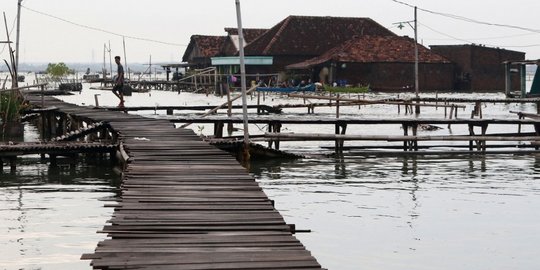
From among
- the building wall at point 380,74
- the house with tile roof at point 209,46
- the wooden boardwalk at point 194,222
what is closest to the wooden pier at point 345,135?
the wooden boardwalk at point 194,222

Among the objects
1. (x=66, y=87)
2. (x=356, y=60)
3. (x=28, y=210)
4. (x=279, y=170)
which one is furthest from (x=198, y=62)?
(x=28, y=210)

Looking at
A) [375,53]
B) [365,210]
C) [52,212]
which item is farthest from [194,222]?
[375,53]

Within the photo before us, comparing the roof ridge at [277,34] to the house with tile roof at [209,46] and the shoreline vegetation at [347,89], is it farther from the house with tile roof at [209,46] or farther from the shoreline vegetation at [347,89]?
the shoreline vegetation at [347,89]

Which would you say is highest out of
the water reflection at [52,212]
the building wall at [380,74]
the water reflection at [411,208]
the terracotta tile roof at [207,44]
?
the terracotta tile roof at [207,44]

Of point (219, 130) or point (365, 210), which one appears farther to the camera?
point (219, 130)

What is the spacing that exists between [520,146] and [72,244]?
1769cm

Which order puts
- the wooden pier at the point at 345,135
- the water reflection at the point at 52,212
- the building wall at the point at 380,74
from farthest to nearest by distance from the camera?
the building wall at the point at 380,74 < the wooden pier at the point at 345,135 < the water reflection at the point at 52,212

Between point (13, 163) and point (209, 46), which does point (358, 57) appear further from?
point (13, 163)

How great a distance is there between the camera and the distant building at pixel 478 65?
2817 inches

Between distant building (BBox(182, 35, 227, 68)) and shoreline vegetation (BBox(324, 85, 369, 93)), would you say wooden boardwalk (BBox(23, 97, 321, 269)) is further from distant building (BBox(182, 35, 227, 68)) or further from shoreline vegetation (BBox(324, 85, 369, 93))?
distant building (BBox(182, 35, 227, 68))

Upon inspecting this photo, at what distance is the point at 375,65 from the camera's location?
2621 inches

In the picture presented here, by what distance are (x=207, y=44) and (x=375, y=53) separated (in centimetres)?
1857

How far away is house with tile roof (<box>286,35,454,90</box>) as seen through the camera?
216ft

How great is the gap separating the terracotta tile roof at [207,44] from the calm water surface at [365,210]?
55432 millimetres
